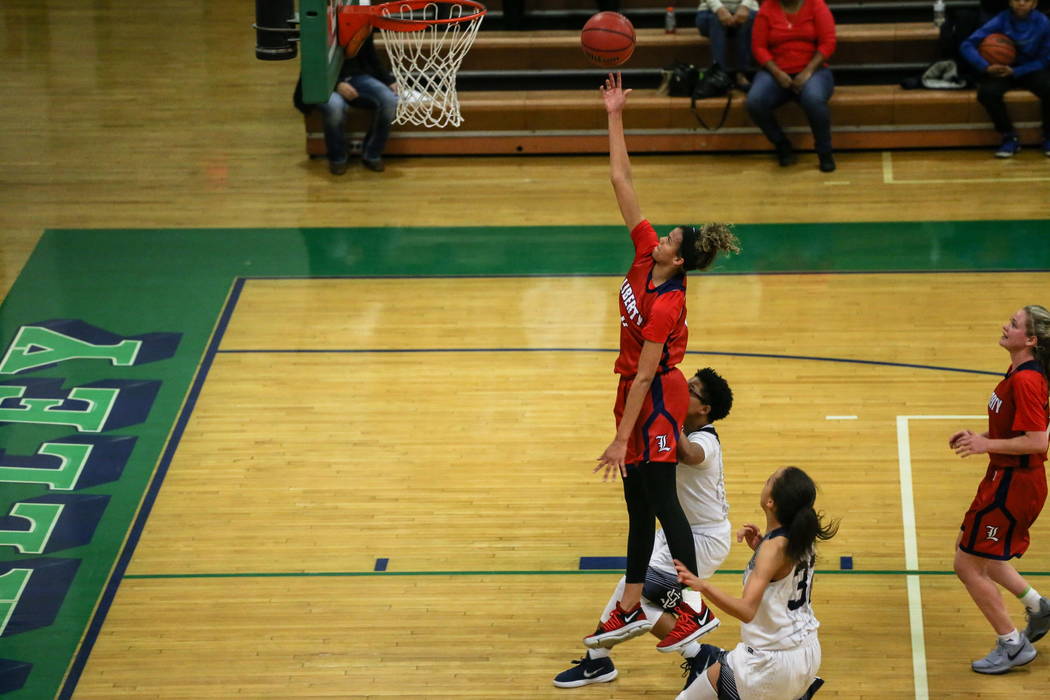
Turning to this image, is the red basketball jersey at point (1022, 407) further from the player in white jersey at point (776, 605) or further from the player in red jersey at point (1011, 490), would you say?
the player in white jersey at point (776, 605)

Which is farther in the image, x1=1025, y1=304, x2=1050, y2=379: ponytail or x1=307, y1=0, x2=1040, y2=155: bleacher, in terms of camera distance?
x1=307, y1=0, x2=1040, y2=155: bleacher

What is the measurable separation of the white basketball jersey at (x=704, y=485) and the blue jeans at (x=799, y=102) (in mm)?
6405

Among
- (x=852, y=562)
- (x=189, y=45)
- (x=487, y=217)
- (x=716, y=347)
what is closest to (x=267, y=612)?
(x=852, y=562)

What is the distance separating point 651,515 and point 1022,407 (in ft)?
5.43

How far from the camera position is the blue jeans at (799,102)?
11914 millimetres

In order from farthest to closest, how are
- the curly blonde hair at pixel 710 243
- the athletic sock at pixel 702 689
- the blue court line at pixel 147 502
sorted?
the blue court line at pixel 147 502, the curly blonde hair at pixel 710 243, the athletic sock at pixel 702 689

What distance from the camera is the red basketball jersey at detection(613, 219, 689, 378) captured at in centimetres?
579

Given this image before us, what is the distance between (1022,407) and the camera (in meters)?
5.88

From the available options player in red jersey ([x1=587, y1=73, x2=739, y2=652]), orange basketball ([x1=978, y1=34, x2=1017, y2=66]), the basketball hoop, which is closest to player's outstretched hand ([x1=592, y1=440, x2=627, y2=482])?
player in red jersey ([x1=587, y1=73, x2=739, y2=652])

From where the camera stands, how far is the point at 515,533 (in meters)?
7.50

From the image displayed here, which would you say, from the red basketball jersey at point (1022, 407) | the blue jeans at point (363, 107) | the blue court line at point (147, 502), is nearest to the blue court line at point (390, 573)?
the blue court line at point (147, 502)

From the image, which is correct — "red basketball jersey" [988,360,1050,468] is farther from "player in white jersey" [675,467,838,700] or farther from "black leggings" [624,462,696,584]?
"black leggings" [624,462,696,584]

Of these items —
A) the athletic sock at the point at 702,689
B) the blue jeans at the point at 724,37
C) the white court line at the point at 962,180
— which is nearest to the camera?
the athletic sock at the point at 702,689

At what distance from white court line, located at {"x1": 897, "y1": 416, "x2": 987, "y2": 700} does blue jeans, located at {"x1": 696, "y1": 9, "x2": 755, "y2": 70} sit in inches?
206
